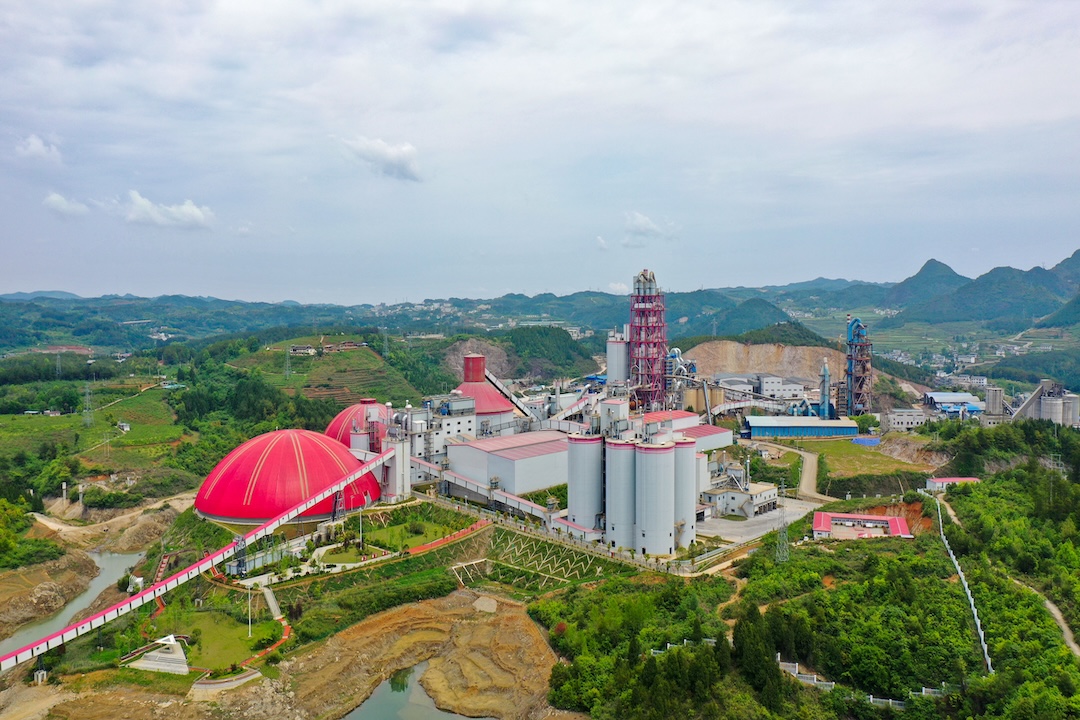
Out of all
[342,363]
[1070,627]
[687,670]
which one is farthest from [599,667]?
[342,363]

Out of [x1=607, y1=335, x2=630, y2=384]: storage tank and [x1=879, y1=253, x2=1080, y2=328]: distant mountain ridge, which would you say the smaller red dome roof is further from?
[x1=879, y1=253, x2=1080, y2=328]: distant mountain ridge

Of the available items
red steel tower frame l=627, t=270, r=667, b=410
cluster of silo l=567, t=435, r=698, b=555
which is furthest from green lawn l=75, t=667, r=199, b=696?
red steel tower frame l=627, t=270, r=667, b=410

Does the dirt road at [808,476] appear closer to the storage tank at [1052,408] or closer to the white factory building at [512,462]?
the white factory building at [512,462]

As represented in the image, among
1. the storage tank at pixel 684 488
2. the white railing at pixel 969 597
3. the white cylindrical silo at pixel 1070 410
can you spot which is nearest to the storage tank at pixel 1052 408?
the white cylindrical silo at pixel 1070 410

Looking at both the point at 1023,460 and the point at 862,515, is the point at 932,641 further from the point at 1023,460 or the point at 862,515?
the point at 1023,460

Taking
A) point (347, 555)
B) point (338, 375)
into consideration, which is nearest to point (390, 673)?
point (347, 555)
